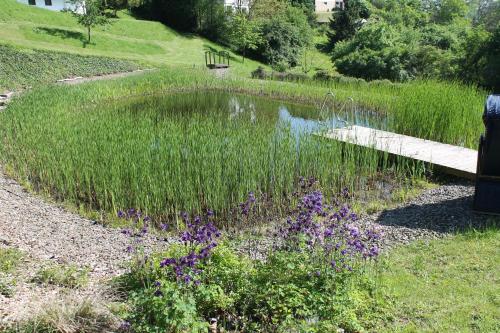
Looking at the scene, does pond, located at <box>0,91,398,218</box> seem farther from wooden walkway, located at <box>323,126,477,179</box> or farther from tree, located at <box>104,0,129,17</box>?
tree, located at <box>104,0,129,17</box>

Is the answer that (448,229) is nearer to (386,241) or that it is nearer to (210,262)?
(386,241)

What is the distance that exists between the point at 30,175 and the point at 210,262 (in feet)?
15.5

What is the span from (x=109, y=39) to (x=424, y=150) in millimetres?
21044

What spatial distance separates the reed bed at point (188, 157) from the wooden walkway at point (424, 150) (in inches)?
7.7

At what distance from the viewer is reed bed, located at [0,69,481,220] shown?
248 inches

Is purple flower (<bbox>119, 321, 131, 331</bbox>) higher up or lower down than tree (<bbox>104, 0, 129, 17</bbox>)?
lower down

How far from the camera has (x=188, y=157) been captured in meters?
6.54

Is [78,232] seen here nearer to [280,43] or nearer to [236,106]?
[236,106]

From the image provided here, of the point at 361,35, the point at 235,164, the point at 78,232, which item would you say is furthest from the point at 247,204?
the point at 361,35

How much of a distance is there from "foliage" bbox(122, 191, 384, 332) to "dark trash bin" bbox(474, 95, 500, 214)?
2.69 meters

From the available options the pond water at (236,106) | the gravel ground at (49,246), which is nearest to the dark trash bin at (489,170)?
the gravel ground at (49,246)

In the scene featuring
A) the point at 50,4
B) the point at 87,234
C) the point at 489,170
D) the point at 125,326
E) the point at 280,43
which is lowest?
the point at 87,234

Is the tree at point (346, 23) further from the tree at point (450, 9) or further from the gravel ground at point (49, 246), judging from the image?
the gravel ground at point (49, 246)

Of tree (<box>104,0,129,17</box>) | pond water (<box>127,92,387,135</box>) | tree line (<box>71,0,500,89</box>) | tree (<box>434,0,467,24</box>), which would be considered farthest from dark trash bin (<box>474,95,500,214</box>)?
tree (<box>434,0,467,24</box>)
